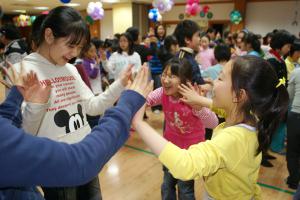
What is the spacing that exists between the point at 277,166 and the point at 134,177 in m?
1.69

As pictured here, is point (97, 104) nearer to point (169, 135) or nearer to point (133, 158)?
point (169, 135)

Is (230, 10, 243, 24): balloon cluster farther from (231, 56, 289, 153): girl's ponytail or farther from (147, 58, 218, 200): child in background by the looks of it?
(231, 56, 289, 153): girl's ponytail

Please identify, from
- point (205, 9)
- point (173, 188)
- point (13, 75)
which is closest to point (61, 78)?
point (13, 75)

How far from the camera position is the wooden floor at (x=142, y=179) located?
2479mm

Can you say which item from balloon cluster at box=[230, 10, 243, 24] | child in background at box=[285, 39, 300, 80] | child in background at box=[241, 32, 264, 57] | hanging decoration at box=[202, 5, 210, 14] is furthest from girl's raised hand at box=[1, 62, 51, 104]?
hanging decoration at box=[202, 5, 210, 14]

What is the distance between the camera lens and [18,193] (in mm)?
744

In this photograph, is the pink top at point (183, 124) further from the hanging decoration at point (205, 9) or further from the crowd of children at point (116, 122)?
the hanging decoration at point (205, 9)

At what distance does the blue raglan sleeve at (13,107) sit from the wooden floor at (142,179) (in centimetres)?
173

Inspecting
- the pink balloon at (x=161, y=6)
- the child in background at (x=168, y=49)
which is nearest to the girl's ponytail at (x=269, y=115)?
the child in background at (x=168, y=49)

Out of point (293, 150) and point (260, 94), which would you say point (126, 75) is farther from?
point (293, 150)

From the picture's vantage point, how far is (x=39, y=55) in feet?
4.32

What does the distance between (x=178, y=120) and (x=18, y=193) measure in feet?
4.23

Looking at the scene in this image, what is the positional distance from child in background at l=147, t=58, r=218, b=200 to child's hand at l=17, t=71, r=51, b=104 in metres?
1.03

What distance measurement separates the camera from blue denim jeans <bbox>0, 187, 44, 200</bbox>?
0.71 m
